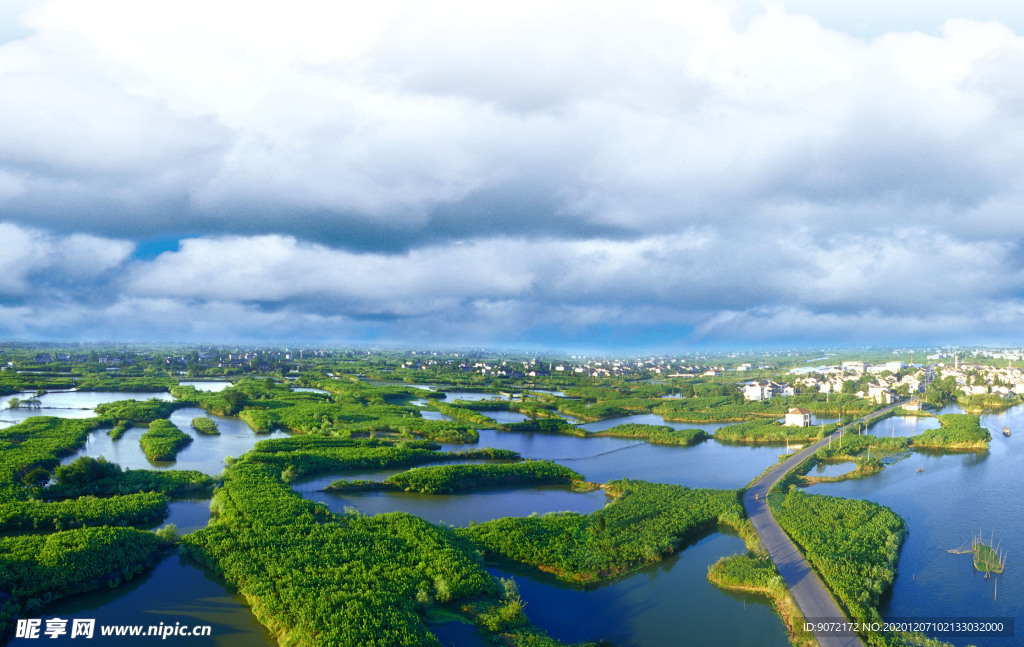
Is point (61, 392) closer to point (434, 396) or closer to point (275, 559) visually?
point (434, 396)

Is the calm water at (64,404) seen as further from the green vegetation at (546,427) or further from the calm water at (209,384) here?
the green vegetation at (546,427)

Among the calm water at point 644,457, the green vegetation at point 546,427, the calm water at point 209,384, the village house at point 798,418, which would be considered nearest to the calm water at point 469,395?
the green vegetation at point 546,427

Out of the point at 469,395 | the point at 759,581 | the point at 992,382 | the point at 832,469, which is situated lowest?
the point at 832,469

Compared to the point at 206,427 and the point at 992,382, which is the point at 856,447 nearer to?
the point at 206,427

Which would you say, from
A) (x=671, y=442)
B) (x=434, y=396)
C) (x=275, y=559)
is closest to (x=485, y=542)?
(x=275, y=559)

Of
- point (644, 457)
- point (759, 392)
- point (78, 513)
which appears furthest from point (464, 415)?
point (759, 392)
